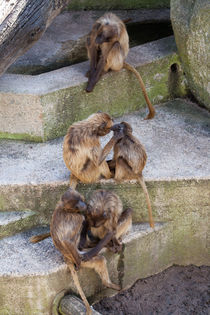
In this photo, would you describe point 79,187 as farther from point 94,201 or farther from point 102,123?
point 102,123

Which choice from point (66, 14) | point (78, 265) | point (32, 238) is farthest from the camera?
point (66, 14)

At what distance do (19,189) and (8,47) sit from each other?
1237 mm

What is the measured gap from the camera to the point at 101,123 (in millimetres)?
4906

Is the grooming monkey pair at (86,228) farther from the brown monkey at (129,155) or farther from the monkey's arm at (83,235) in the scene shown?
the brown monkey at (129,155)

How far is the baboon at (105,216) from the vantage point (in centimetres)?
464

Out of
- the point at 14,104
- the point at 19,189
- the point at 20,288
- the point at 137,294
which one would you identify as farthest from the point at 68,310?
the point at 14,104

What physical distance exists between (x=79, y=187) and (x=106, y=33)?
5.27 feet

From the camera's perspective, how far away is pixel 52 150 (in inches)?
221

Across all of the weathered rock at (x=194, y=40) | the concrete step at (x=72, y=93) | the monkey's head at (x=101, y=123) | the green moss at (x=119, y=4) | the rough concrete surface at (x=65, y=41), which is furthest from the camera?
the green moss at (x=119, y=4)

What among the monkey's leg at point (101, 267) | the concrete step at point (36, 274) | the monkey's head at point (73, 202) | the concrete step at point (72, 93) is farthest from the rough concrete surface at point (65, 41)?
the monkey's leg at point (101, 267)

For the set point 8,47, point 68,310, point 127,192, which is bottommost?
point 68,310

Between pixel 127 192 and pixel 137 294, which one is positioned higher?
pixel 127 192

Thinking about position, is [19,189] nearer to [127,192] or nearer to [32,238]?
[32,238]

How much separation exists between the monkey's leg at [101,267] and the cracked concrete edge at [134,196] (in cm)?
62
